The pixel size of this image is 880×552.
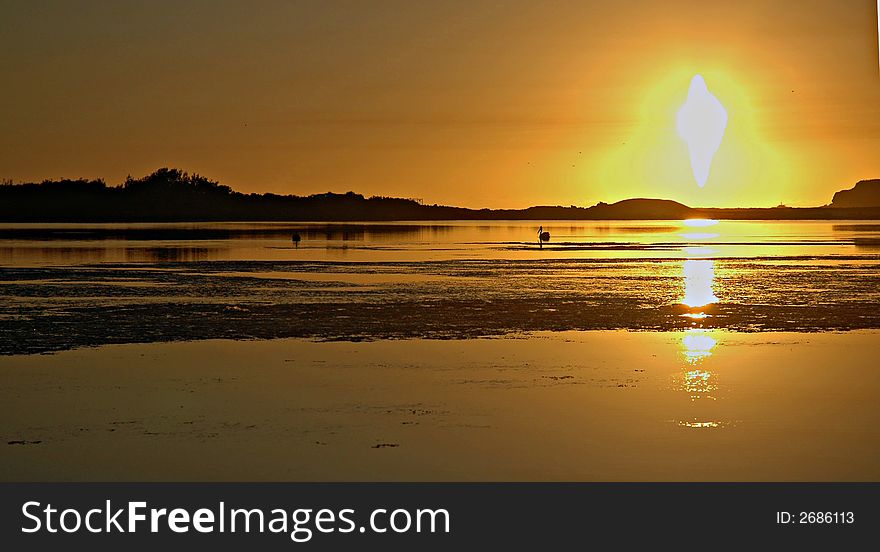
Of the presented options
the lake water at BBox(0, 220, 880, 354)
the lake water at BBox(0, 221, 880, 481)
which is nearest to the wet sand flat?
the lake water at BBox(0, 221, 880, 481)

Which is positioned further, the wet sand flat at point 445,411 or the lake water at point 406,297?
the lake water at point 406,297

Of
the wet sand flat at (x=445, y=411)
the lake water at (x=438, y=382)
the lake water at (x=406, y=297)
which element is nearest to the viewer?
the wet sand flat at (x=445, y=411)

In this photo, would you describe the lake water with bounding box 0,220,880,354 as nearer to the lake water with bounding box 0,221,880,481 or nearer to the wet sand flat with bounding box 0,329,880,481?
the lake water with bounding box 0,221,880,481

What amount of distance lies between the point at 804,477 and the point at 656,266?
102ft

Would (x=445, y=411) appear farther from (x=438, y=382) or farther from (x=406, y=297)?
(x=406, y=297)

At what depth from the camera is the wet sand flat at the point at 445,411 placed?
1076cm

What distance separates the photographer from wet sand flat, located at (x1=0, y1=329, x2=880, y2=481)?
1076 centimetres

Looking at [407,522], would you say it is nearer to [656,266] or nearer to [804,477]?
[804,477]

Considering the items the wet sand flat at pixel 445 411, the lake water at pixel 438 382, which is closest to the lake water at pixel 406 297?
the lake water at pixel 438 382

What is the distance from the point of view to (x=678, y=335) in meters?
19.8

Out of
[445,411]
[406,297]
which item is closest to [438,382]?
[445,411]

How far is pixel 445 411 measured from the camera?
13.2m

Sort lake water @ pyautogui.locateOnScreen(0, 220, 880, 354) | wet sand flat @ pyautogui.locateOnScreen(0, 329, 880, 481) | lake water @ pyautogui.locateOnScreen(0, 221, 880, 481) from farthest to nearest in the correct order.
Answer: lake water @ pyautogui.locateOnScreen(0, 220, 880, 354), lake water @ pyautogui.locateOnScreen(0, 221, 880, 481), wet sand flat @ pyautogui.locateOnScreen(0, 329, 880, 481)

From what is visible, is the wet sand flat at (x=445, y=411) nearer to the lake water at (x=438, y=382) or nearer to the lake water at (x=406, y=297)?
the lake water at (x=438, y=382)
